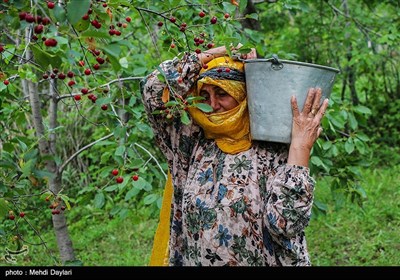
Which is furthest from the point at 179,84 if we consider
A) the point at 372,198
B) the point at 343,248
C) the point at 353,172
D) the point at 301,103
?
the point at 372,198

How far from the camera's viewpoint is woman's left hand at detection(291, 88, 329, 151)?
2084 mm

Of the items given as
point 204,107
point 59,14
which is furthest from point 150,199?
point 59,14

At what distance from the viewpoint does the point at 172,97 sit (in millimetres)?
2363

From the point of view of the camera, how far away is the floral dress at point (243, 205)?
2.06 meters

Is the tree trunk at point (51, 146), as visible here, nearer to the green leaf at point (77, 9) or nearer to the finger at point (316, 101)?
the finger at point (316, 101)

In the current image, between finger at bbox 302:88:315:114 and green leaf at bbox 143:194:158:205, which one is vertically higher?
finger at bbox 302:88:315:114

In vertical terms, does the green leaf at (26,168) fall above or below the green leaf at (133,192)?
above

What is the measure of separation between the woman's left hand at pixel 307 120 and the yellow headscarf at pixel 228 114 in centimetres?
22

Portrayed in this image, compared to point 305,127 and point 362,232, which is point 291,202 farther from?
point 362,232

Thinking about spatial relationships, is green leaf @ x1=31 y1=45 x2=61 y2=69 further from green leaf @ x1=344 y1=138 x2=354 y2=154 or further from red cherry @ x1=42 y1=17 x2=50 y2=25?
green leaf @ x1=344 y1=138 x2=354 y2=154

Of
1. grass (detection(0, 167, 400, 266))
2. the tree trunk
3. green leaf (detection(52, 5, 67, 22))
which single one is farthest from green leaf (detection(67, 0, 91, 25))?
grass (detection(0, 167, 400, 266))

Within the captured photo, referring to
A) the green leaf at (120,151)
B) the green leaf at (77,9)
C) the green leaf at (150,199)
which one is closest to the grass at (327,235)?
the green leaf at (150,199)

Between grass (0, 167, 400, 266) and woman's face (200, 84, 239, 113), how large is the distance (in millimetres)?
2323

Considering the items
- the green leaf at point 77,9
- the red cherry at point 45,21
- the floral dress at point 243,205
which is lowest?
the floral dress at point 243,205
